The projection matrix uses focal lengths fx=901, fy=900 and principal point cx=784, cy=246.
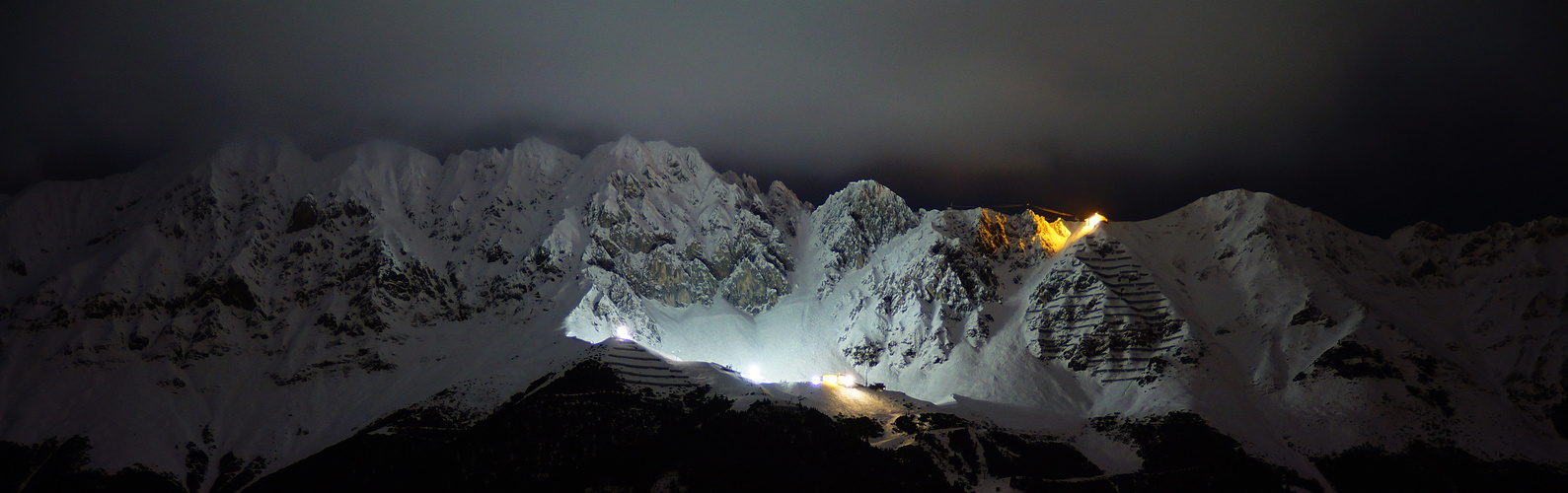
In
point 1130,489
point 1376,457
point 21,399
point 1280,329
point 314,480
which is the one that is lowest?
point 21,399

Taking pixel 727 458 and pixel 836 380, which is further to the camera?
pixel 836 380

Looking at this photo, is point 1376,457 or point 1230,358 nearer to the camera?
point 1376,457

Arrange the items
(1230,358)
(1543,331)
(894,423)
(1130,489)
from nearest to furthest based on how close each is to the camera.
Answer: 1. (1130,489)
2. (894,423)
3. (1543,331)
4. (1230,358)

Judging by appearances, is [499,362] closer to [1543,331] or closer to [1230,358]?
[1230,358]

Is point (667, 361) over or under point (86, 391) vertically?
over

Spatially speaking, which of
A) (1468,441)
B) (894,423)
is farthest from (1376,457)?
(894,423)

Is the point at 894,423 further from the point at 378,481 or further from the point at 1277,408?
the point at 378,481

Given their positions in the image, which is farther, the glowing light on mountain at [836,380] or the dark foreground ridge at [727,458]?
the glowing light on mountain at [836,380]

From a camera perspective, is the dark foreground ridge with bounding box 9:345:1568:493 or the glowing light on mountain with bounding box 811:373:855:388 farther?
the glowing light on mountain with bounding box 811:373:855:388

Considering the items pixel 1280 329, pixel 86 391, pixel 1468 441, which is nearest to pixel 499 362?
pixel 86 391

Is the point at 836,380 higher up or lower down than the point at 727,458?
higher up

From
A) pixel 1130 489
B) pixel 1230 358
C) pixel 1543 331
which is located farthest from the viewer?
pixel 1230 358
